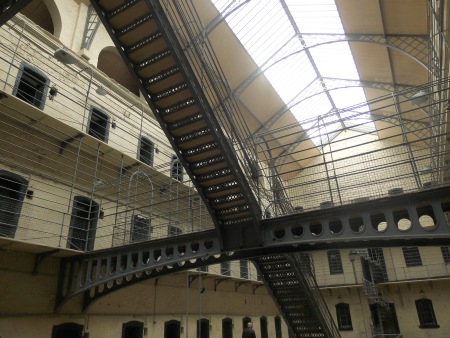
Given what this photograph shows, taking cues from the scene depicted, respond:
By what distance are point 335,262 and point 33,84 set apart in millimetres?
12876

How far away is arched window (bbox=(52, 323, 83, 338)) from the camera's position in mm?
5746

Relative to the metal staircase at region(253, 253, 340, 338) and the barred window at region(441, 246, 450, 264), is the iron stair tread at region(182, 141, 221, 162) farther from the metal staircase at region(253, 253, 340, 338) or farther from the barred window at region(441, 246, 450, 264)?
the barred window at region(441, 246, 450, 264)

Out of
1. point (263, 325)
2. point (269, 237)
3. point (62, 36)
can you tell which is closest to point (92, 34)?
point (62, 36)

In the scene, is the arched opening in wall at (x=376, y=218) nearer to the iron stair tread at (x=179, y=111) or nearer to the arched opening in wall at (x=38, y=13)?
the iron stair tread at (x=179, y=111)

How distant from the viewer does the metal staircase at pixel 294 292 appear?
5570mm

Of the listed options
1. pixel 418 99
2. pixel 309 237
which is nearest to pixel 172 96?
pixel 309 237

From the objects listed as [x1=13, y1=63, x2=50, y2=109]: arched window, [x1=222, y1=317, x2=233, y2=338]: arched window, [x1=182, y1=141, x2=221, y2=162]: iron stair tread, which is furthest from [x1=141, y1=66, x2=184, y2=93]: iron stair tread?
[x1=222, y1=317, x2=233, y2=338]: arched window

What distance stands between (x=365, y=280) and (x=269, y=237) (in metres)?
10.0

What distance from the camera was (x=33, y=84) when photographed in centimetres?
668

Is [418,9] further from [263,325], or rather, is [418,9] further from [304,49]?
Answer: [263,325]

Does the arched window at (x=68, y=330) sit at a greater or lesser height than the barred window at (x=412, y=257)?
lesser

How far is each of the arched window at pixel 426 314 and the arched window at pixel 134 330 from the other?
1079cm

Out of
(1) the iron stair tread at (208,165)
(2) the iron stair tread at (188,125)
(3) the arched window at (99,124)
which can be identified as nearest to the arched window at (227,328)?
(3) the arched window at (99,124)

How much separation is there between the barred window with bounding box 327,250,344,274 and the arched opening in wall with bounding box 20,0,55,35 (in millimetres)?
12946
